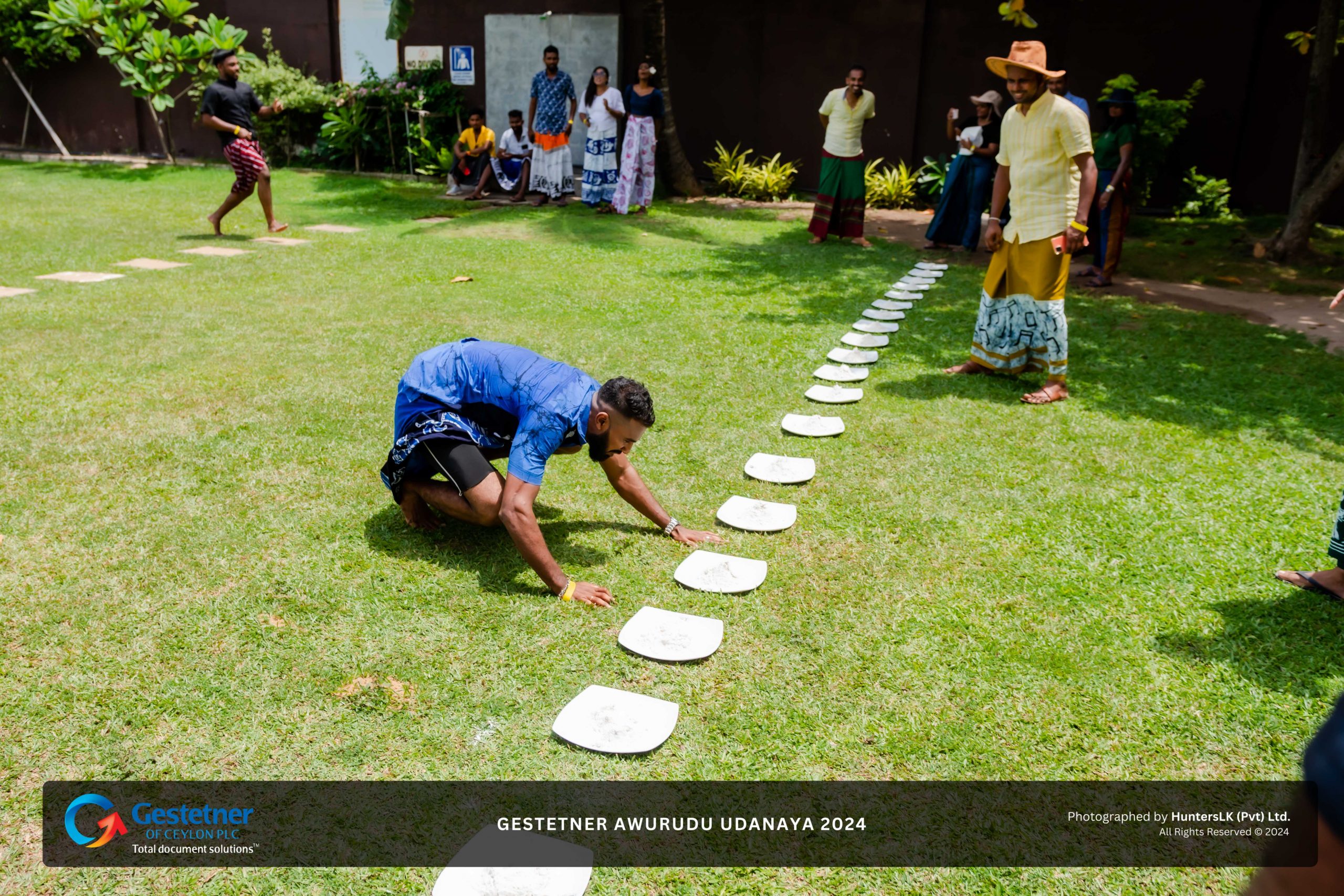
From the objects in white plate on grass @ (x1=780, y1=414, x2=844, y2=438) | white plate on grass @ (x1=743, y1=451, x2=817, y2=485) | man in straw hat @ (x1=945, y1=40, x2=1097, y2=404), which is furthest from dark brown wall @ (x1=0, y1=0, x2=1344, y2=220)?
white plate on grass @ (x1=743, y1=451, x2=817, y2=485)

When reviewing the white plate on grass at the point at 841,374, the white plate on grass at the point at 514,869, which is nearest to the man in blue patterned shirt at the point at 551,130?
the white plate on grass at the point at 841,374

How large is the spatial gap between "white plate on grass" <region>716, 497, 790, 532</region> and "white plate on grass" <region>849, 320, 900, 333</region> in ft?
10.4

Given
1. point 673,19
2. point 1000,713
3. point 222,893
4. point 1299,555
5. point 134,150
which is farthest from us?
point 134,150

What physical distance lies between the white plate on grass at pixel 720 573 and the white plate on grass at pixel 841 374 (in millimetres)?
2426

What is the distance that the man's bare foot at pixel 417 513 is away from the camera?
3553 millimetres

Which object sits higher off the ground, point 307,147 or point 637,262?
point 307,147

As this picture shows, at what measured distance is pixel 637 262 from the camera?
29.1 ft

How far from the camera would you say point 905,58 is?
1292 centimetres

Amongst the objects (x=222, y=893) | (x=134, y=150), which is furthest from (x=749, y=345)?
(x=134, y=150)

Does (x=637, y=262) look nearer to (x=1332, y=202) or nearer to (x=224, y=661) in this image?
(x=224, y=661)

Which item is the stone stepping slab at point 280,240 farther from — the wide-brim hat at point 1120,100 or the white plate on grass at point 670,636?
the wide-brim hat at point 1120,100

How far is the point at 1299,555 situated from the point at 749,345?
3.49 metres

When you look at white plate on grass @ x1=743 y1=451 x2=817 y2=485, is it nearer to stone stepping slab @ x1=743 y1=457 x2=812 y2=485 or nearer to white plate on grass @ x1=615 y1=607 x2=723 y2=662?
stone stepping slab @ x1=743 y1=457 x2=812 y2=485

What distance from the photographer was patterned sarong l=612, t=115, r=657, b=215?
11.6m
